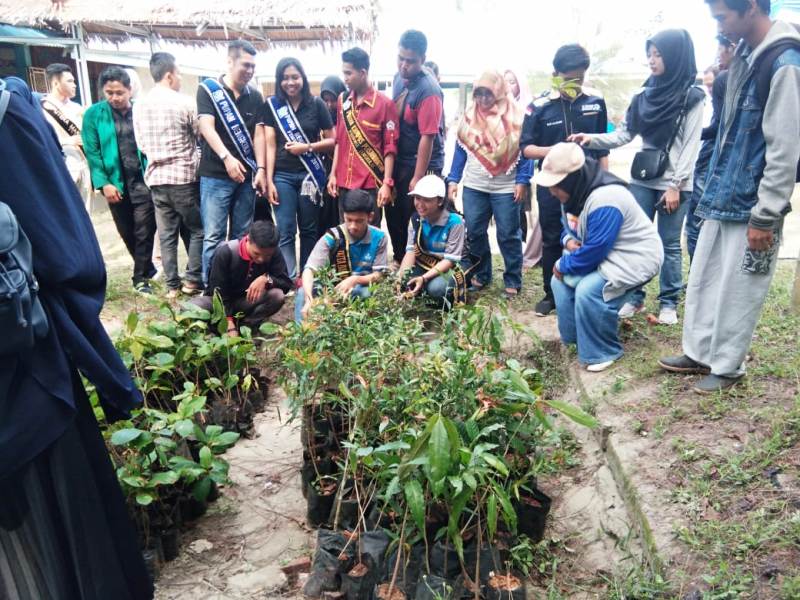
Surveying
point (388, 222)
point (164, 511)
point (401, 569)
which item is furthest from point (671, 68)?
point (164, 511)

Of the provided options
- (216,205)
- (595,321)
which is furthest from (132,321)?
(595,321)

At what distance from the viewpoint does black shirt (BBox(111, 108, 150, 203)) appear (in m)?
5.07

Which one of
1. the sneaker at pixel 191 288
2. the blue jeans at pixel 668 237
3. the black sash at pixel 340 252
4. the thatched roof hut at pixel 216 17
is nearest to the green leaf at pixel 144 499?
the black sash at pixel 340 252

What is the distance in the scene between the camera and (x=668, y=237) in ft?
13.5

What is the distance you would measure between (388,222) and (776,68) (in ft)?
10.3

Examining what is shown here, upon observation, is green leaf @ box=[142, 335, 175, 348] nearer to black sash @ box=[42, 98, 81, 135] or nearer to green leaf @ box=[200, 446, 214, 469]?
green leaf @ box=[200, 446, 214, 469]

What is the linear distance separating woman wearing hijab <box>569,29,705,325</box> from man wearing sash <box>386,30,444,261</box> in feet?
3.61

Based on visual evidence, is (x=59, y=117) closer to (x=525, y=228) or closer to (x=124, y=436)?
(x=525, y=228)

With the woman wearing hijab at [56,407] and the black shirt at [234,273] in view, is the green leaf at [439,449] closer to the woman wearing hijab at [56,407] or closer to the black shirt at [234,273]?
the woman wearing hijab at [56,407]

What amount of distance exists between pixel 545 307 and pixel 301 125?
90.0 inches

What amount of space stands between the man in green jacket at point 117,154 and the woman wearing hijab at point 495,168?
2534mm

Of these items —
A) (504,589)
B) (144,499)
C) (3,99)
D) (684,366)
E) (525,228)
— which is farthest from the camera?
(525,228)

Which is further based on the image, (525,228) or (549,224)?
(525,228)

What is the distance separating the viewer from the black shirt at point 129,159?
5.07 metres
